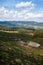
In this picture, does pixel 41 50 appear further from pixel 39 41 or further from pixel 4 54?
pixel 4 54

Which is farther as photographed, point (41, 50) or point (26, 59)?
point (41, 50)

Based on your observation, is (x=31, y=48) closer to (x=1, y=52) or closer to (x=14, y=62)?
(x=1, y=52)

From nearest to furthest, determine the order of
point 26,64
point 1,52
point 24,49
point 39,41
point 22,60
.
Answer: point 26,64 → point 22,60 → point 1,52 → point 24,49 → point 39,41

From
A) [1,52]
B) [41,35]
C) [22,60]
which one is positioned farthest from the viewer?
[41,35]

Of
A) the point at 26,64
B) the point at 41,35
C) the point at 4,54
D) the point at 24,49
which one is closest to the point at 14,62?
the point at 26,64

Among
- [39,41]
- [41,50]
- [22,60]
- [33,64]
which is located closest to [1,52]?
[22,60]

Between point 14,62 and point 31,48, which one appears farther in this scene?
point 31,48

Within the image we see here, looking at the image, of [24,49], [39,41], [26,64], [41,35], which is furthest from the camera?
[41,35]

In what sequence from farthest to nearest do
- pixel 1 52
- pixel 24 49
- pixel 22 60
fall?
pixel 24 49 → pixel 1 52 → pixel 22 60

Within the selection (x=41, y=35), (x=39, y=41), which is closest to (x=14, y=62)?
(x=39, y=41)
